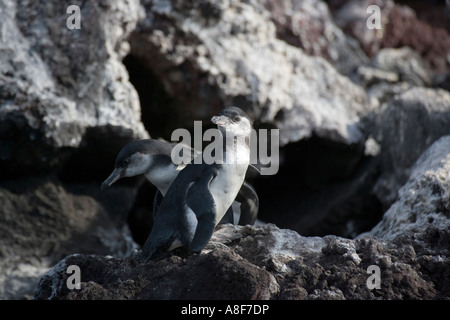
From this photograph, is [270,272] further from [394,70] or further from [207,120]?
[394,70]

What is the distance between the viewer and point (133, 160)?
13.9ft

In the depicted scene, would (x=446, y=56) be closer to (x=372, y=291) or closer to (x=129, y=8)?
(x=129, y=8)

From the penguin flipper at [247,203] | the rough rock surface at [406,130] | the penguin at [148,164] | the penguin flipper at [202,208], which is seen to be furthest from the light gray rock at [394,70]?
the penguin flipper at [202,208]

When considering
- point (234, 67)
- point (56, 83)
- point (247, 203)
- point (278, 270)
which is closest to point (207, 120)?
point (234, 67)

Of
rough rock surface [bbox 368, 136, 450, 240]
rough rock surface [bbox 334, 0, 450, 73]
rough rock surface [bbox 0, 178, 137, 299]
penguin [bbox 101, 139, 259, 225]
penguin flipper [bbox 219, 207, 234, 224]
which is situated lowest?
rough rock surface [bbox 0, 178, 137, 299]

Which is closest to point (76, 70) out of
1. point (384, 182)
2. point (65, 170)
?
point (65, 170)

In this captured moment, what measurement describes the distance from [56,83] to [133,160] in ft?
4.08

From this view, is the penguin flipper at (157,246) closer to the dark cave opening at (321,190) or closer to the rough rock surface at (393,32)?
the dark cave opening at (321,190)

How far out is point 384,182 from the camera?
19.6ft

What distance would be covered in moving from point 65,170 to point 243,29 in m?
1.89

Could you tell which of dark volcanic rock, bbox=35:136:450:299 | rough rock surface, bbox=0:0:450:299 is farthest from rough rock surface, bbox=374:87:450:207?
dark volcanic rock, bbox=35:136:450:299

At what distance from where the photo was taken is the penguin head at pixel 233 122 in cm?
391

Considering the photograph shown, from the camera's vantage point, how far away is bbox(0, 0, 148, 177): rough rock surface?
4.96 metres

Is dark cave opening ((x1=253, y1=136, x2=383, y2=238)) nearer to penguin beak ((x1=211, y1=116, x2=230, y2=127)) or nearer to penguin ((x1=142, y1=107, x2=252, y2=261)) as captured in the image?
penguin ((x1=142, y1=107, x2=252, y2=261))
